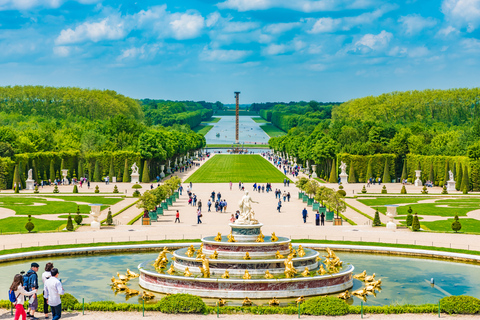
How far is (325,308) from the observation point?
25281 mm

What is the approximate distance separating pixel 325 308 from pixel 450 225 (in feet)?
96.9

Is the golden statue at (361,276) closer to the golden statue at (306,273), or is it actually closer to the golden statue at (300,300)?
the golden statue at (306,273)

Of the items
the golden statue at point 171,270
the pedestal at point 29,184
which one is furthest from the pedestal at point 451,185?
the golden statue at point 171,270

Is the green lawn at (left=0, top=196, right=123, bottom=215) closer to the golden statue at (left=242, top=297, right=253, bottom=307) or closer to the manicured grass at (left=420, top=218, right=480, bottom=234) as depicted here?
the manicured grass at (left=420, top=218, right=480, bottom=234)

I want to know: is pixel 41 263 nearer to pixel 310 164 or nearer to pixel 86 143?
pixel 86 143

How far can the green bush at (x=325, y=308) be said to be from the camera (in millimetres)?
25250

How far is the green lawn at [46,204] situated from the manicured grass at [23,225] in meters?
4.94

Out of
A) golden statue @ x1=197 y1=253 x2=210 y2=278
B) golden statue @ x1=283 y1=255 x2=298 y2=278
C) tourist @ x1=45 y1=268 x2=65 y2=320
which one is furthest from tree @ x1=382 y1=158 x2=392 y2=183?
tourist @ x1=45 y1=268 x2=65 y2=320

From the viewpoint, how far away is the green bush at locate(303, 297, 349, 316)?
25250 millimetres

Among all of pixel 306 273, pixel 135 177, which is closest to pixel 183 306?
pixel 306 273

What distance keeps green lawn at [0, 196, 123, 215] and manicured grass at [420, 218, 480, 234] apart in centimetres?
3007

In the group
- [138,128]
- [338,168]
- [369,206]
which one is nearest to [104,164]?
[138,128]

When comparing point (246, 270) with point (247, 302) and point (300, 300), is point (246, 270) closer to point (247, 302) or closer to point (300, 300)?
point (247, 302)

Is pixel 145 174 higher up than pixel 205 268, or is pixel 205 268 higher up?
pixel 145 174
